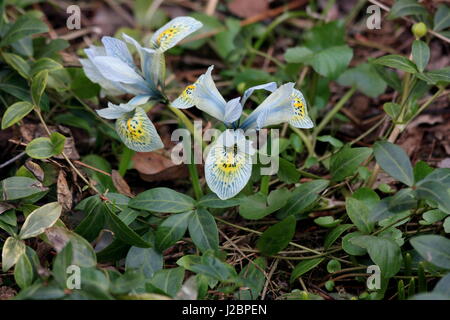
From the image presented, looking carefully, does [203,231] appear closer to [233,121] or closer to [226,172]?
[226,172]

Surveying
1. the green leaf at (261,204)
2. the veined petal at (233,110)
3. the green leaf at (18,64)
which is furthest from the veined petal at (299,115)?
the green leaf at (18,64)

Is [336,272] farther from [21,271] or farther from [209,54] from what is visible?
[209,54]

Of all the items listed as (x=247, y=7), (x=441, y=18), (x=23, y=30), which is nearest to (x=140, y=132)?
(x=23, y=30)

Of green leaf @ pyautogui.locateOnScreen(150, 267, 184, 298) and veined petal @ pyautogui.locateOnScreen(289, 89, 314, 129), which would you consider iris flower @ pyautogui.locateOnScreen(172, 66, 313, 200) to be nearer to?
veined petal @ pyautogui.locateOnScreen(289, 89, 314, 129)

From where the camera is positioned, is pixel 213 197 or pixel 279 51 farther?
pixel 279 51

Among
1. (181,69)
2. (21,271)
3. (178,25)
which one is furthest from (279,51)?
(21,271)

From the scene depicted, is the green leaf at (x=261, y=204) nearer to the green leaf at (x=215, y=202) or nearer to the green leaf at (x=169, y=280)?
the green leaf at (x=215, y=202)

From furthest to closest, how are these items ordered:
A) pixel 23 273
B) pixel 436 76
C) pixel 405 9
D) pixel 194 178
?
pixel 405 9 < pixel 194 178 < pixel 436 76 < pixel 23 273

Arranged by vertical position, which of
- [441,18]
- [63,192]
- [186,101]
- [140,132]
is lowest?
[63,192]
